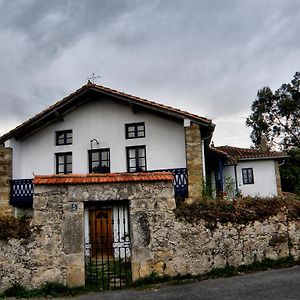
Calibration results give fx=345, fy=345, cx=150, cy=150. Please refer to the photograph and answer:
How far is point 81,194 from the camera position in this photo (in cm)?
885

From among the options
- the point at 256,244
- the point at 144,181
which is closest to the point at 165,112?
the point at 144,181

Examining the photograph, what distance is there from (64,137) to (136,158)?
3.93 metres

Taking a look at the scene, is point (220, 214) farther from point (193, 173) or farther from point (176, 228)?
point (193, 173)

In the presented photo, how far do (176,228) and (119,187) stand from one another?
1811mm

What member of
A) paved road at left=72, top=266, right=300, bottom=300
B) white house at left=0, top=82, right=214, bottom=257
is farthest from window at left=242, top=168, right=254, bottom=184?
paved road at left=72, top=266, right=300, bottom=300

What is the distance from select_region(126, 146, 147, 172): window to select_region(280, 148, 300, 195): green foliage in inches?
626

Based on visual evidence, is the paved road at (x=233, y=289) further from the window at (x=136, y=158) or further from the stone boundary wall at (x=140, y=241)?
the window at (x=136, y=158)

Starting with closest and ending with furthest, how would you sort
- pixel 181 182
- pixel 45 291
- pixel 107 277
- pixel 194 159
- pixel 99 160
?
pixel 45 291 < pixel 107 277 < pixel 194 159 < pixel 181 182 < pixel 99 160

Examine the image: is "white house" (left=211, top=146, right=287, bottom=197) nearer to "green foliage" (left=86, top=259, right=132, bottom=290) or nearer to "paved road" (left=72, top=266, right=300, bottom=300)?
"paved road" (left=72, top=266, right=300, bottom=300)

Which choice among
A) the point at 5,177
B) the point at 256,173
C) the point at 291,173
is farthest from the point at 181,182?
the point at 291,173

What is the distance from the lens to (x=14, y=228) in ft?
28.0

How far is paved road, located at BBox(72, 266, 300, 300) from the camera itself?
6.99 metres

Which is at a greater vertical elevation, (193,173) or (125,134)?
(125,134)

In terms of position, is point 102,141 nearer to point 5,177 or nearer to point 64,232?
point 5,177
